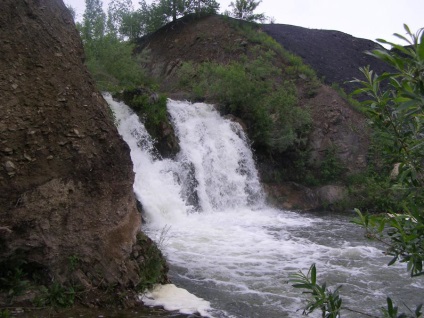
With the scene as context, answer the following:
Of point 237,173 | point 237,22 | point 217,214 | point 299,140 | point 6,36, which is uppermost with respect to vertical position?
point 237,22

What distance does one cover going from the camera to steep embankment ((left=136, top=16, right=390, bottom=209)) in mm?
18484

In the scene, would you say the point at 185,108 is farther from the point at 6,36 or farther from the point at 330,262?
the point at 6,36

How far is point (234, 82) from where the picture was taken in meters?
18.2

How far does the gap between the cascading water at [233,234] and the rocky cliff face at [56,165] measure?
1.69m

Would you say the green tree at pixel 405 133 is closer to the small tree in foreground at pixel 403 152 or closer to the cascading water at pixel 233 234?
the small tree in foreground at pixel 403 152

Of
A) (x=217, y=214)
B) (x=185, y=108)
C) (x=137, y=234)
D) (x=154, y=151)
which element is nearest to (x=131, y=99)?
(x=154, y=151)

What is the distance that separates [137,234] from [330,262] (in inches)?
173

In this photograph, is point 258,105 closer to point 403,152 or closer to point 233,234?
point 233,234

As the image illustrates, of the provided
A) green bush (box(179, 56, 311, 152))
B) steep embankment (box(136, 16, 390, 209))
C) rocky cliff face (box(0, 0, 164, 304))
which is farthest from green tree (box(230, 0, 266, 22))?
rocky cliff face (box(0, 0, 164, 304))

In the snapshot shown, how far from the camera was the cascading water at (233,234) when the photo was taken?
7.13 meters

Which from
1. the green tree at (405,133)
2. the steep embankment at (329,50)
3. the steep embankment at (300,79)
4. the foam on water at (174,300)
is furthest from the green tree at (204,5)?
the green tree at (405,133)

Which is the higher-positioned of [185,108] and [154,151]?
[185,108]

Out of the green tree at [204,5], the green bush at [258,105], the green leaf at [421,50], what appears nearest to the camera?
the green leaf at [421,50]

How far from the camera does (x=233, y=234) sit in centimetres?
1148
